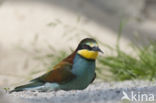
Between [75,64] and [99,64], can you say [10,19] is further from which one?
[75,64]

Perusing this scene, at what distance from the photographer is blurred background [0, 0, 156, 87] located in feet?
14.5

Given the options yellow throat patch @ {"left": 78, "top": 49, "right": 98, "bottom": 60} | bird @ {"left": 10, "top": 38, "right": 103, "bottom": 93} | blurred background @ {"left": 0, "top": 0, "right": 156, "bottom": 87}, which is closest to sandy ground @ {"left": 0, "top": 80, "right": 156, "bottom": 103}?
bird @ {"left": 10, "top": 38, "right": 103, "bottom": 93}

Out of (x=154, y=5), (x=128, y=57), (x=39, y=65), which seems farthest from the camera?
(x=154, y=5)

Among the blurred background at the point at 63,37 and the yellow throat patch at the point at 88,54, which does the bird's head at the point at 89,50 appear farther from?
the blurred background at the point at 63,37

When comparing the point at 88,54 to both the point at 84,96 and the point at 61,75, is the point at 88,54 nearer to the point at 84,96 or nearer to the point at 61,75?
the point at 61,75

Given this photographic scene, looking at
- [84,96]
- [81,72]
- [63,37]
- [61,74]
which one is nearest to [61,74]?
[61,74]

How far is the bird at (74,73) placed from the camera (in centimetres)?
295

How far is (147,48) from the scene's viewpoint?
4.56 m

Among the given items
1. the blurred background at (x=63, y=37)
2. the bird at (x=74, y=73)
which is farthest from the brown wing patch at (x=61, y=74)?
the blurred background at (x=63, y=37)

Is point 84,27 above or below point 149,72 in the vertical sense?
above

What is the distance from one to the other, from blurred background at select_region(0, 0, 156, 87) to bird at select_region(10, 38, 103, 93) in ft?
4.11

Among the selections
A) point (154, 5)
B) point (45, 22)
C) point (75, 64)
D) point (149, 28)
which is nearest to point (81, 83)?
point (75, 64)

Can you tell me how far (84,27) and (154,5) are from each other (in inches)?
108

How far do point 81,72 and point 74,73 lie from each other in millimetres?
45
